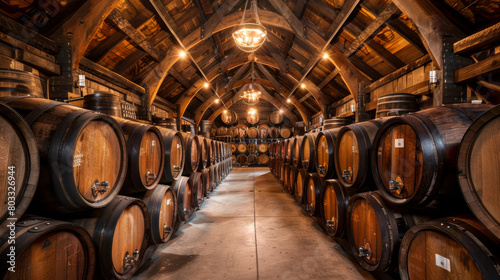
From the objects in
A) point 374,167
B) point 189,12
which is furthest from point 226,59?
point 374,167

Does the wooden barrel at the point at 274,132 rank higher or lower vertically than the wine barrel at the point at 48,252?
higher

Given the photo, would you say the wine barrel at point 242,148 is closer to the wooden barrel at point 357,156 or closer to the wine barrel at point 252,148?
the wine barrel at point 252,148

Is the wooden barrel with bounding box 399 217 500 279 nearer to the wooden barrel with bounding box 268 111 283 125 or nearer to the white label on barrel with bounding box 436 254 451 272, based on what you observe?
the white label on barrel with bounding box 436 254 451 272

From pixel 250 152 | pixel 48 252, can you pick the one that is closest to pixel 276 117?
pixel 250 152

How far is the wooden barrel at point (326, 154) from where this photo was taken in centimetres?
347

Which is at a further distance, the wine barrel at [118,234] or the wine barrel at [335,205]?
the wine barrel at [335,205]

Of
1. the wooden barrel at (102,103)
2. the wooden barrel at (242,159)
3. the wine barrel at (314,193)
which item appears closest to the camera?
the wooden barrel at (102,103)

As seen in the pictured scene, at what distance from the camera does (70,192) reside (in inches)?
63.9

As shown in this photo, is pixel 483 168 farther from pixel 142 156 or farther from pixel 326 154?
pixel 142 156

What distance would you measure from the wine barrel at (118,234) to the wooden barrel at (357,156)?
2.22m

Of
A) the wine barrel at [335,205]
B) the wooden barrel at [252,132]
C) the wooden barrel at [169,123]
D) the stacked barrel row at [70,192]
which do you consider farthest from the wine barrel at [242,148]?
the stacked barrel row at [70,192]

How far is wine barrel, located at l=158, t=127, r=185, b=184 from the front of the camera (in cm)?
344

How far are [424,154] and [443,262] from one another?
2.14 feet

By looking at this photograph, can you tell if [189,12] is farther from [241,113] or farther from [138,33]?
[241,113]
